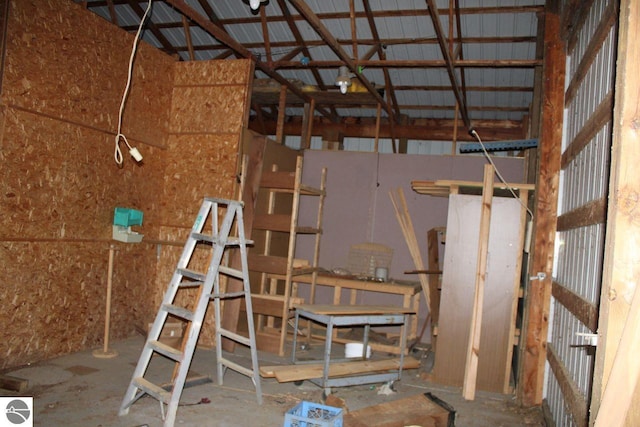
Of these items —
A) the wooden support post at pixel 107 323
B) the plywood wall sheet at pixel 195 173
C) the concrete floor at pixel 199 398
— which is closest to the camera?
the concrete floor at pixel 199 398

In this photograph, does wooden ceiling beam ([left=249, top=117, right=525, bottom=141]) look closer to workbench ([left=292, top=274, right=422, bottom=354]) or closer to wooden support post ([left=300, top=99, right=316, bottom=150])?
wooden support post ([left=300, top=99, right=316, bottom=150])

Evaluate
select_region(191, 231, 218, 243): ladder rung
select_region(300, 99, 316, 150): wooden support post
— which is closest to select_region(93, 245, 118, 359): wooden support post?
select_region(191, 231, 218, 243): ladder rung

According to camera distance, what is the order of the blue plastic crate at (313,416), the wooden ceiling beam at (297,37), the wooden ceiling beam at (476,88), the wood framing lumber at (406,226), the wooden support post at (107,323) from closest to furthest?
the blue plastic crate at (313,416)
the wooden support post at (107,323)
the wood framing lumber at (406,226)
the wooden ceiling beam at (297,37)
the wooden ceiling beam at (476,88)

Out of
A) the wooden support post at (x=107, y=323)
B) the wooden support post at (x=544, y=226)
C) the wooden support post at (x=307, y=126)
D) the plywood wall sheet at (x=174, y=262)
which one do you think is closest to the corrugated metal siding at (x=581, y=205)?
the wooden support post at (x=544, y=226)

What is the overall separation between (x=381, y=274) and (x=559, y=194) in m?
2.55

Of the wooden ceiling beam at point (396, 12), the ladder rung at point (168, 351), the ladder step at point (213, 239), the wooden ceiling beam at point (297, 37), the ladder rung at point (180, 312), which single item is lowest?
the ladder rung at point (168, 351)

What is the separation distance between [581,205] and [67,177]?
443 centimetres

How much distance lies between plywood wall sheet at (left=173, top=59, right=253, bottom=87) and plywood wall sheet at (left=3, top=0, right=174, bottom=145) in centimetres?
22

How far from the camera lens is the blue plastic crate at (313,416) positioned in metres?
2.92

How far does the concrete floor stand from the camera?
3.38 meters

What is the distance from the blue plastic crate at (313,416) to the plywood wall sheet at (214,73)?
3830 millimetres

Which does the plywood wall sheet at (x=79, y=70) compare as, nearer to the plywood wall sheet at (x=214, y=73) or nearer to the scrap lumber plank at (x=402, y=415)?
the plywood wall sheet at (x=214, y=73)

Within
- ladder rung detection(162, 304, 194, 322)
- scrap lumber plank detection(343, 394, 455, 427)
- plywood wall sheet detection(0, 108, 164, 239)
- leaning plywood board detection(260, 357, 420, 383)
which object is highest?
plywood wall sheet detection(0, 108, 164, 239)

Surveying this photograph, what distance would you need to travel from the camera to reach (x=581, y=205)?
10.8 feet
